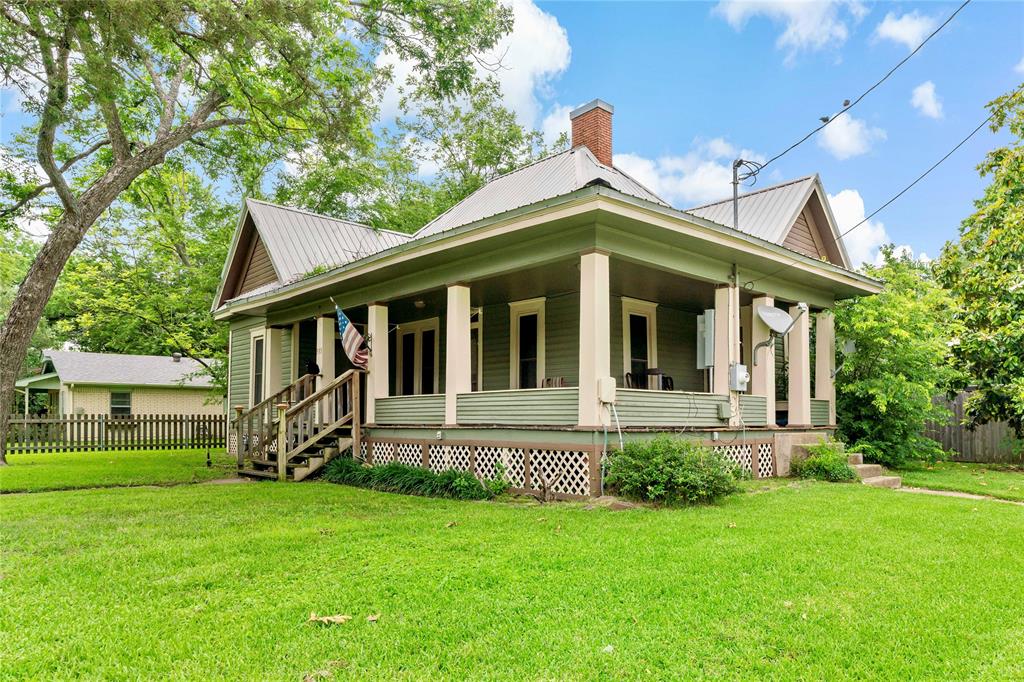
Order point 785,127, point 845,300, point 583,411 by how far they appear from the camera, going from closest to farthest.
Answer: point 583,411, point 845,300, point 785,127

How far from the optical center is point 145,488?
33.9ft

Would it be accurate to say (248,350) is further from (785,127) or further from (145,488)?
(785,127)

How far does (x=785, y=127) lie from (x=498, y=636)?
46.2ft

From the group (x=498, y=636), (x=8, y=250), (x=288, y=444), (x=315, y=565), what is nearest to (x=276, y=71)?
(x=288, y=444)

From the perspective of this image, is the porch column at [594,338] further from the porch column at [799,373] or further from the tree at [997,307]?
the tree at [997,307]

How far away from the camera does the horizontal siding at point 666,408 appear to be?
8.77m

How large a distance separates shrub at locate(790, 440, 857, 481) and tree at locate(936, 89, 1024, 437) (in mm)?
4409

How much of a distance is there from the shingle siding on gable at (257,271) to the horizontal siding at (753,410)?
37.9ft

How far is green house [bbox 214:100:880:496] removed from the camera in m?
8.70

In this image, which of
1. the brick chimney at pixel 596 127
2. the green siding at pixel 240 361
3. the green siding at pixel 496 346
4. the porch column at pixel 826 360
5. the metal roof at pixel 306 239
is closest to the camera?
the porch column at pixel 826 360

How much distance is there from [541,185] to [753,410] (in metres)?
5.63

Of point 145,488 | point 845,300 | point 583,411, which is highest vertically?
point 845,300

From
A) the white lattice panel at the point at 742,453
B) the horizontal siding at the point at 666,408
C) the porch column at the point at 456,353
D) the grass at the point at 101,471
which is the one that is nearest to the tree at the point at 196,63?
the grass at the point at 101,471

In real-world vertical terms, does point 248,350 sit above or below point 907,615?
above
